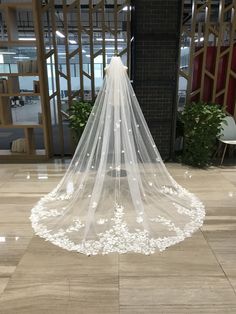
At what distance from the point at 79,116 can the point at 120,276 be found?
2.72 metres

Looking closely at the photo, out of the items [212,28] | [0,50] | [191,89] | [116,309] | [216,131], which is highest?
[212,28]

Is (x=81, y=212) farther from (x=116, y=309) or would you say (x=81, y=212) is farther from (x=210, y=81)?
(x=210, y=81)

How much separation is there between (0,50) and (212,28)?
3458 millimetres

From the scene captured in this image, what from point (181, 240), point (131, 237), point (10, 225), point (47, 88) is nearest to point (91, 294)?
point (131, 237)

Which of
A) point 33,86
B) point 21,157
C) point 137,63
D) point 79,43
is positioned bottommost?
point 21,157

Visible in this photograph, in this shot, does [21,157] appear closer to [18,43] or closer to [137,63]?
[18,43]

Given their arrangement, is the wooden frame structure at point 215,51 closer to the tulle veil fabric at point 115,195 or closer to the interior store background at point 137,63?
the interior store background at point 137,63

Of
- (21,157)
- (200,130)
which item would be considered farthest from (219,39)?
(21,157)

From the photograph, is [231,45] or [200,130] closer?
[200,130]

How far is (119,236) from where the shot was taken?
2.45 meters

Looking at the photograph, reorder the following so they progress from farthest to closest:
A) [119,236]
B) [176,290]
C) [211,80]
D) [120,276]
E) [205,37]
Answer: [211,80] < [205,37] < [119,236] < [120,276] < [176,290]

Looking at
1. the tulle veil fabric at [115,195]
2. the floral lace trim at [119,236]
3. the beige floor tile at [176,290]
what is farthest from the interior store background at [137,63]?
the beige floor tile at [176,290]

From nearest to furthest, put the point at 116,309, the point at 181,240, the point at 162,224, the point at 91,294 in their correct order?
the point at 116,309, the point at 91,294, the point at 181,240, the point at 162,224

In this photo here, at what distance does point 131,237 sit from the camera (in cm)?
243
